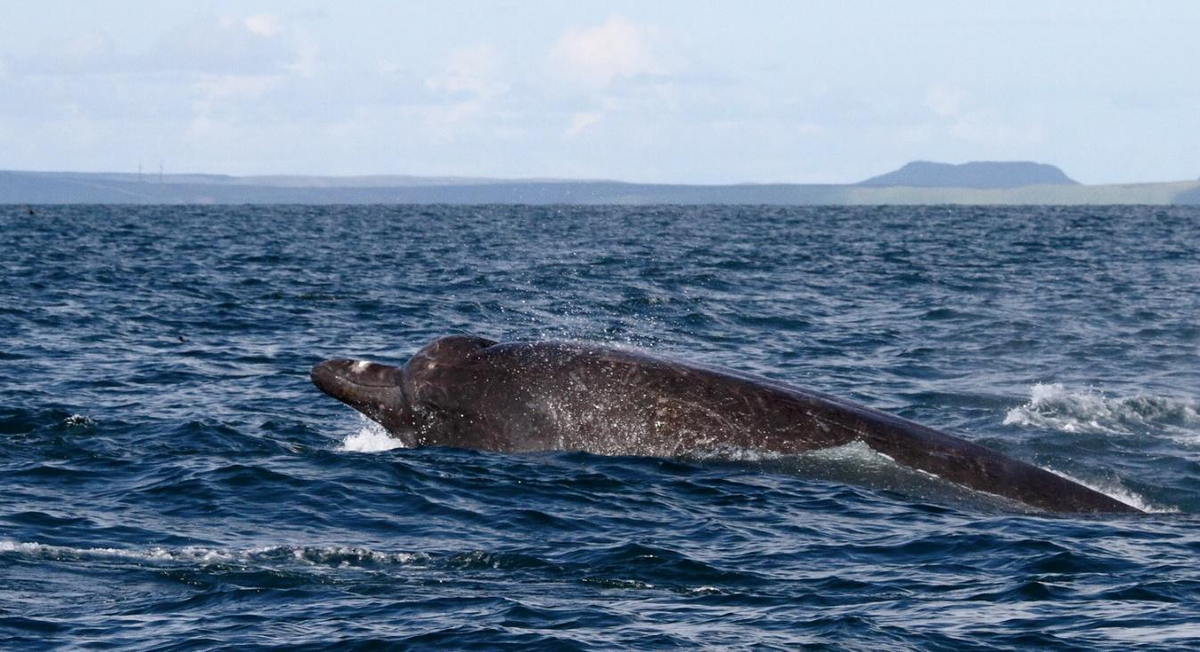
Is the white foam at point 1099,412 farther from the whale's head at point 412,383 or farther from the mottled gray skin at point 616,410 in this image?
the whale's head at point 412,383

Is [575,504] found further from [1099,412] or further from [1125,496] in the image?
[1099,412]

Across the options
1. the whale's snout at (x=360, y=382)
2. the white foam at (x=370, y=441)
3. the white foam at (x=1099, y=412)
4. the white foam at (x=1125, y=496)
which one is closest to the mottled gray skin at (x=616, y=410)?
the whale's snout at (x=360, y=382)

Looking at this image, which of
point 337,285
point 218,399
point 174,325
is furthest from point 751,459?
point 337,285

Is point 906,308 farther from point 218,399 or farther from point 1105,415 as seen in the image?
point 218,399

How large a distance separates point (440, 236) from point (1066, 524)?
7263cm

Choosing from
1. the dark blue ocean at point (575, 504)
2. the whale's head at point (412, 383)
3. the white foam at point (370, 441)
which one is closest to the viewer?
the dark blue ocean at point (575, 504)

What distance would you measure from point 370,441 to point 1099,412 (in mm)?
10408

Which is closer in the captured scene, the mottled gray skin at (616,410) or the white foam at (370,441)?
the mottled gray skin at (616,410)

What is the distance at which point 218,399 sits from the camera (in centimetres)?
2309

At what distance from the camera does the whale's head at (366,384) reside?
56.3ft

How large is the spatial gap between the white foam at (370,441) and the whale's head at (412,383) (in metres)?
0.73

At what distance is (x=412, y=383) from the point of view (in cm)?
1706

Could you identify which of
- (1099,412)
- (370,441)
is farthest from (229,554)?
(1099,412)

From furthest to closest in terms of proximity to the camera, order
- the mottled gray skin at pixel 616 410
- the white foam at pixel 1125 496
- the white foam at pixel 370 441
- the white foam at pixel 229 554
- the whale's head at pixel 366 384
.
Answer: the white foam at pixel 370 441
the whale's head at pixel 366 384
the white foam at pixel 1125 496
the mottled gray skin at pixel 616 410
the white foam at pixel 229 554
